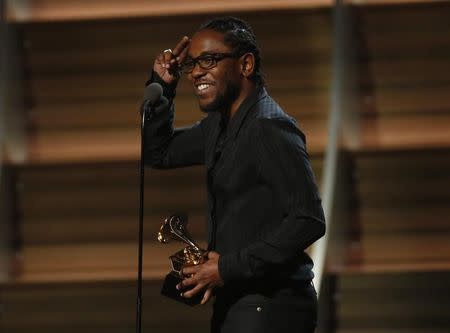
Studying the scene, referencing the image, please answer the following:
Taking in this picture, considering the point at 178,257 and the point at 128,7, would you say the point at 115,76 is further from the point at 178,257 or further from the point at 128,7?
the point at 178,257

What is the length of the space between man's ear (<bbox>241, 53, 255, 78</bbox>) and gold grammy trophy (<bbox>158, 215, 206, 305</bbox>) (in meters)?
0.42

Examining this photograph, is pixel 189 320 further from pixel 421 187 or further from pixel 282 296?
pixel 282 296

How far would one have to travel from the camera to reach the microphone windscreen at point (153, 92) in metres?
3.34

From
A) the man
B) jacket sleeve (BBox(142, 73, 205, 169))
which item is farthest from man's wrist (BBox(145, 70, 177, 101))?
the man

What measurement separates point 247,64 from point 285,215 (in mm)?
416

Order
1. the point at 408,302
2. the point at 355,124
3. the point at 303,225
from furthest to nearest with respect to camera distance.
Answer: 1. the point at 355,124
2. the point at 408,302
3. the point at 303,225

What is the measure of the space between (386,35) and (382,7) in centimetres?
13

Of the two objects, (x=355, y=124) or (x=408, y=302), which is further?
(x=355, y=124)

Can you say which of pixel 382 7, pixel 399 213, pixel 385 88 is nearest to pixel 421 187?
pixel 399 213

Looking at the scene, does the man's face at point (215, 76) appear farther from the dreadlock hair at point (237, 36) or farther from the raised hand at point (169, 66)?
the raised hand at point (169, 66)

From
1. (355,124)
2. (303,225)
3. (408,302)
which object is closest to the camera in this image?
(303,225)

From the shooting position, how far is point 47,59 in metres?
5.81

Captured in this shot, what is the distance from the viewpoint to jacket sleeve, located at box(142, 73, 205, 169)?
3459 mm

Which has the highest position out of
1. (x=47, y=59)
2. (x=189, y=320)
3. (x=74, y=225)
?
(x=47, y=59)
